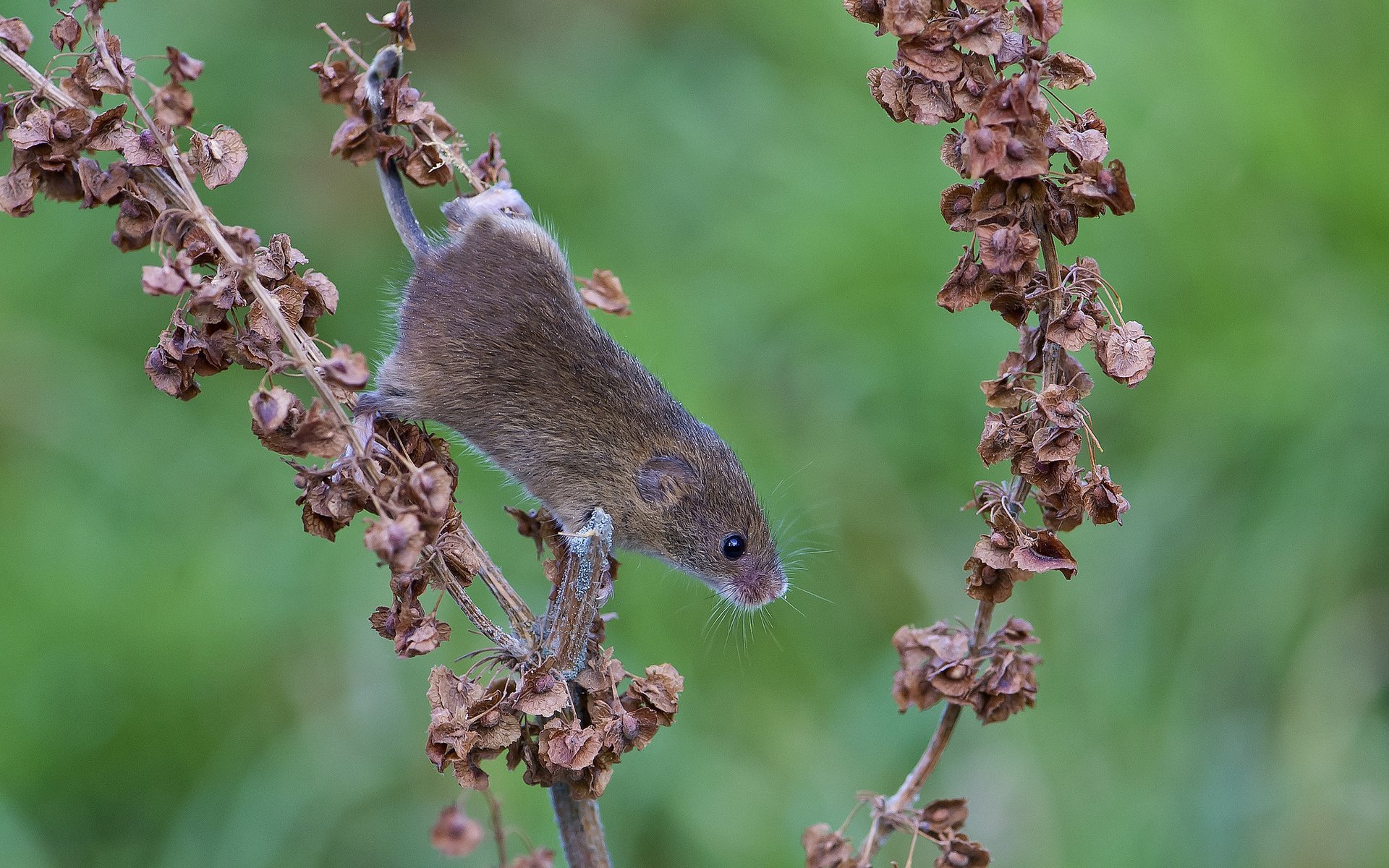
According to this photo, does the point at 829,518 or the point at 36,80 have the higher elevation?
the point at 829,518

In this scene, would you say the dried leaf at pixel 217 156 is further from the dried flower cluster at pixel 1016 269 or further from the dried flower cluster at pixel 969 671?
the dried flower cluster at pixel 969 671

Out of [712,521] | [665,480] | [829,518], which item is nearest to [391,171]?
[665,480]

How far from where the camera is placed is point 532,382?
2.18m

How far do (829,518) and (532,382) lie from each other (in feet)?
6.30

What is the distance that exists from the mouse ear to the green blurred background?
0.72 meters

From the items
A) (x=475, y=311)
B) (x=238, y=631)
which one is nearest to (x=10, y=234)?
(x=238, y=631)

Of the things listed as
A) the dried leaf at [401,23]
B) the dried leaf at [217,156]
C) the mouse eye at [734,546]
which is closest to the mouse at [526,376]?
the mouse eye at [734,546]

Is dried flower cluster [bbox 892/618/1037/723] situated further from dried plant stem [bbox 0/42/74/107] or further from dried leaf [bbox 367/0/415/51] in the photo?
dried plant stem [bbox 0/42/74/107]

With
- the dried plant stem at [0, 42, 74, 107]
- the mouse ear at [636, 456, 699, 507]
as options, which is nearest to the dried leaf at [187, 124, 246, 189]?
the dried plant stem at [0, 42, 74, 107]

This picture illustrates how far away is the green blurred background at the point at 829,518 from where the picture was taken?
137 inches

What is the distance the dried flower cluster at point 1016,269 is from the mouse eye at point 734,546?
106 cm

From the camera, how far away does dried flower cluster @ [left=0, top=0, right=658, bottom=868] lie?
54.4 inches

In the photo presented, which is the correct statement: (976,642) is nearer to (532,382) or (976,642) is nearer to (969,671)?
(969,671)

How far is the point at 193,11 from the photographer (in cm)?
531
